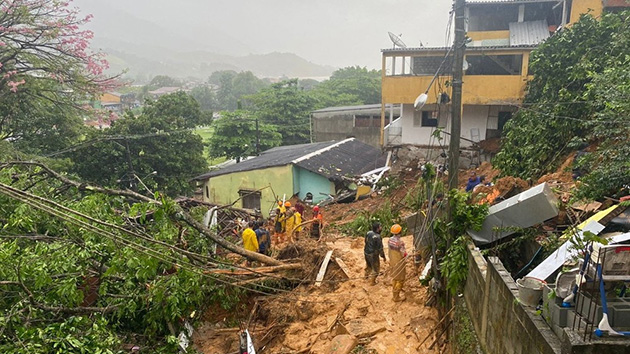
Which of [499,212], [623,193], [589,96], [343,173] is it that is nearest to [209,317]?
[499,212]

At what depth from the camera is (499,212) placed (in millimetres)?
6090

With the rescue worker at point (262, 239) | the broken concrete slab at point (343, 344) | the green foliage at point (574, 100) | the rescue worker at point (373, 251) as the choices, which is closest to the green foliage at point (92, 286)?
the rescue worker at point (262, 239)

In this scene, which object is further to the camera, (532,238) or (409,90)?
(409,90)

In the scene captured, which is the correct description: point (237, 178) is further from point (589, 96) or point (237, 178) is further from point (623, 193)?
point (623, 193)

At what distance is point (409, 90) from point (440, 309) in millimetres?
12042

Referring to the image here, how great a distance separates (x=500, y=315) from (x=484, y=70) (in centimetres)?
1654

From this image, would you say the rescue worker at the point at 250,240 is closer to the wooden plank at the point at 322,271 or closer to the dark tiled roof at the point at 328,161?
the wooden plank at the point at 322,271

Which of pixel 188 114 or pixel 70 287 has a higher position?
pixel 188 114

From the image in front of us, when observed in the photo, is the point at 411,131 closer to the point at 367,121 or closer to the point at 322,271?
the point at 322,271

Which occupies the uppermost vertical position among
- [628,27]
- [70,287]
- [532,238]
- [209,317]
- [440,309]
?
[628,27]

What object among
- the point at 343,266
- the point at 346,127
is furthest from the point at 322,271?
the point at 346,127

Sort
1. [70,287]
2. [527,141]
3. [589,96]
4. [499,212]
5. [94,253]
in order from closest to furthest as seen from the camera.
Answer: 1. [70,287]
2. [499,212]
3. [94,253]
4. [589,96]
5. [527,141]

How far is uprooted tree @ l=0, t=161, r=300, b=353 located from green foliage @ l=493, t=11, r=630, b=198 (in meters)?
7.70

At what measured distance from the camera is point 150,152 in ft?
67.8
